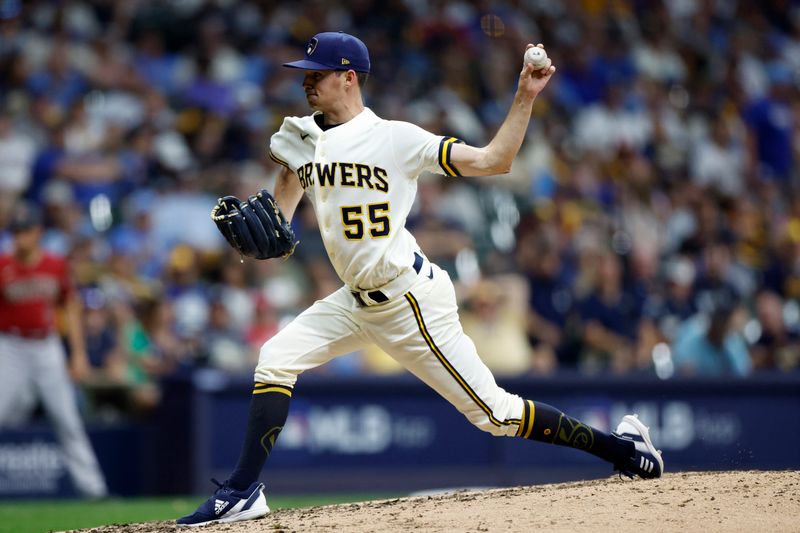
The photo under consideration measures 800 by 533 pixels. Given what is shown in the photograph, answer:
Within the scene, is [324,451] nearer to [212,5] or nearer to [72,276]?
[72,276]

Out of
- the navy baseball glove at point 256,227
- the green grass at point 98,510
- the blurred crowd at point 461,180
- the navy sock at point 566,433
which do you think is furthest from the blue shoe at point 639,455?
the blurred crowd at point 461,180

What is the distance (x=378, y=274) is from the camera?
18.1ft

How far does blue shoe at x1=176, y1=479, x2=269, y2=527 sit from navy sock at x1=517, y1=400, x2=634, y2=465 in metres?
1.25

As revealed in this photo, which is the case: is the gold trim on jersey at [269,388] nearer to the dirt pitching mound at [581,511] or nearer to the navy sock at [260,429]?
the navy sock at [260,429]

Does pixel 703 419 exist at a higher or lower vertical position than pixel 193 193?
lower

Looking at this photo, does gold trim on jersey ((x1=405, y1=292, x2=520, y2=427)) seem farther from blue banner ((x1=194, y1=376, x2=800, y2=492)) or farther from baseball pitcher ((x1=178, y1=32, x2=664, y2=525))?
blue banner ((x1=194, y1=376, x2=800, y2=492))

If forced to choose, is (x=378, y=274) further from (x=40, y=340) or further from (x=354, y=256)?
(x=40, y=340)

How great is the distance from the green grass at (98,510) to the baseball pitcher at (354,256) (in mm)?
1960

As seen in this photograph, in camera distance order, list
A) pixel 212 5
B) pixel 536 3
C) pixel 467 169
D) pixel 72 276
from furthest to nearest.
Result: 1. pixel 536 3
2. pixel 212 5
3. pixel 72 276
4. pixel 467 169

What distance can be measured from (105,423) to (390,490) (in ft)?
7.80

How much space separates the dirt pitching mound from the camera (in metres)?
5.23

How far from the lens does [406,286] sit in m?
5.58

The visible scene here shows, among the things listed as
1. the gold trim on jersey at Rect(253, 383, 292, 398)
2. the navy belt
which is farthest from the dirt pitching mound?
the navy belt

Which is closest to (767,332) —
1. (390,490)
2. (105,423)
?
(390,490)
